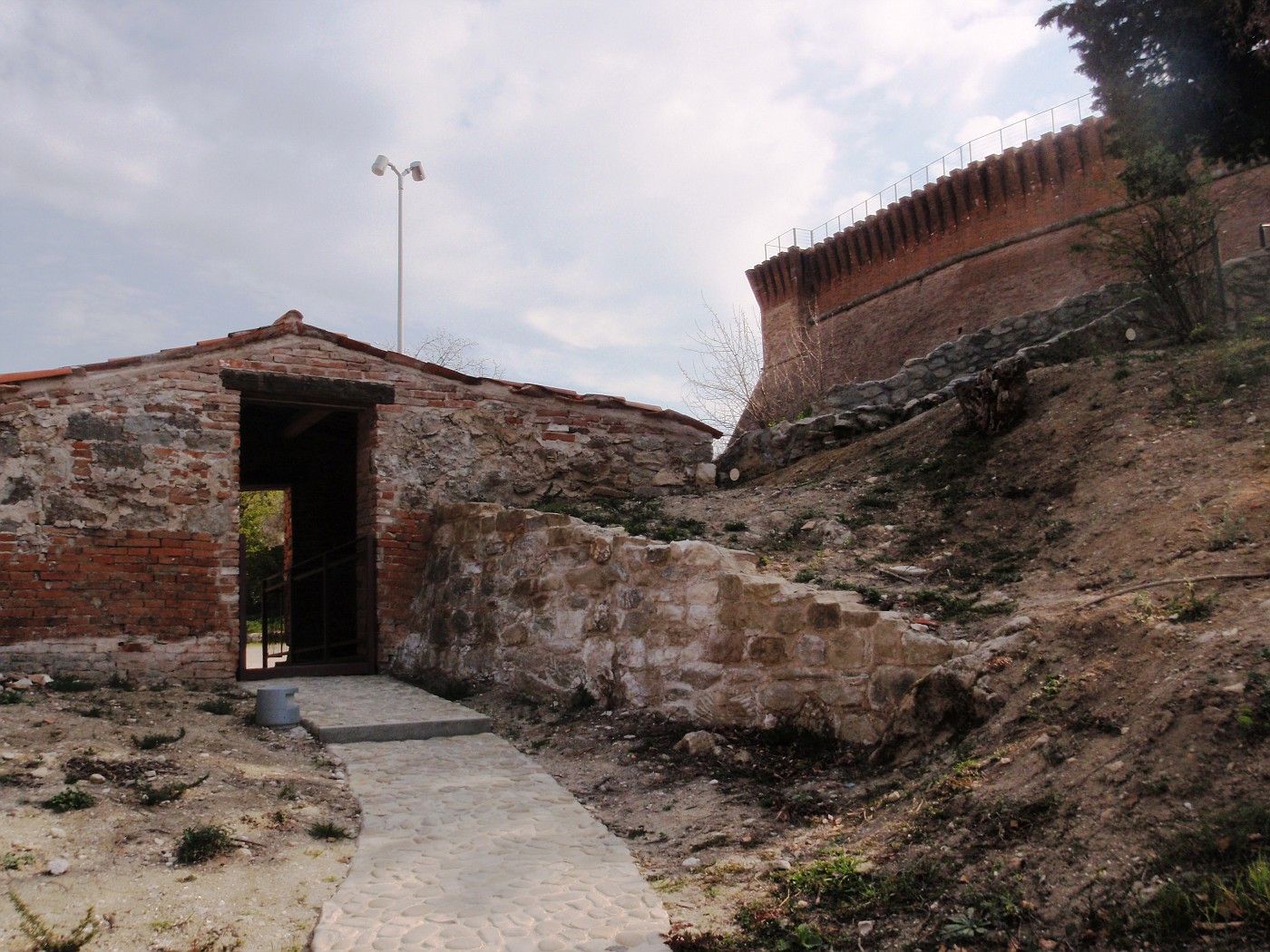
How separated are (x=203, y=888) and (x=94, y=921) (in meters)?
0.44

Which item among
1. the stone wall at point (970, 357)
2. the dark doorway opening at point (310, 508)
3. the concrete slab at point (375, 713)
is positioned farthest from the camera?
the dark doorway opening at point (310, 508)

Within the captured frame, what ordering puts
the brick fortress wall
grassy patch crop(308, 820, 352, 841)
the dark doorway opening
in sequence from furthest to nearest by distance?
the brick fortress wall, the dark doorway opening, grassy patch crop(308, 820, 352, 841)

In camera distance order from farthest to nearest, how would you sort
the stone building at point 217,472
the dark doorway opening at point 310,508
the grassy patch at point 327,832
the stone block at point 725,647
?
the dark doorway opening at point 310,508 < the stone building at point 217,472 < the stone block at point 725,647 < the grassy patch at point 327,832

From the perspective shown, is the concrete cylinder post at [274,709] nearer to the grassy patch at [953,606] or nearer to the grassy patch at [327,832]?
the grassy patch at [327,832]

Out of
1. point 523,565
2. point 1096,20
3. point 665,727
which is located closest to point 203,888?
point 665,727

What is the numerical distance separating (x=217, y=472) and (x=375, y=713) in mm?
2757

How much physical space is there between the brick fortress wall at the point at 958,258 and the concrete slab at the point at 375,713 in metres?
8.48

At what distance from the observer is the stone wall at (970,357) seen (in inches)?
364

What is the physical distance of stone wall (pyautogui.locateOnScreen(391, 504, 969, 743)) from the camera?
5.08 m

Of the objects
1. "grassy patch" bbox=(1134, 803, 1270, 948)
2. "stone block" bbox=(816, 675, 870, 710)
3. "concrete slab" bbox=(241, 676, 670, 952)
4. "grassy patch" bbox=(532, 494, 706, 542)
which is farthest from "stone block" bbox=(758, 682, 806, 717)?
"grassy patch" bbox=(1134, 803, 1270, 948)

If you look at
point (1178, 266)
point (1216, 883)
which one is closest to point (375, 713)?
point (1216, 883)

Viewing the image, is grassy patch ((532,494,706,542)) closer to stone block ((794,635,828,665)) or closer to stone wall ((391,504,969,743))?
stone wall ((391,504,969,743))

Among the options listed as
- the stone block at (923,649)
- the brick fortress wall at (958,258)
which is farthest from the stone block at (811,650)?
the brick fortress wall at (958,258)

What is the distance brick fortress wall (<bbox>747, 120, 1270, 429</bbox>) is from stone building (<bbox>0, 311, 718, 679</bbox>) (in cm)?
587
